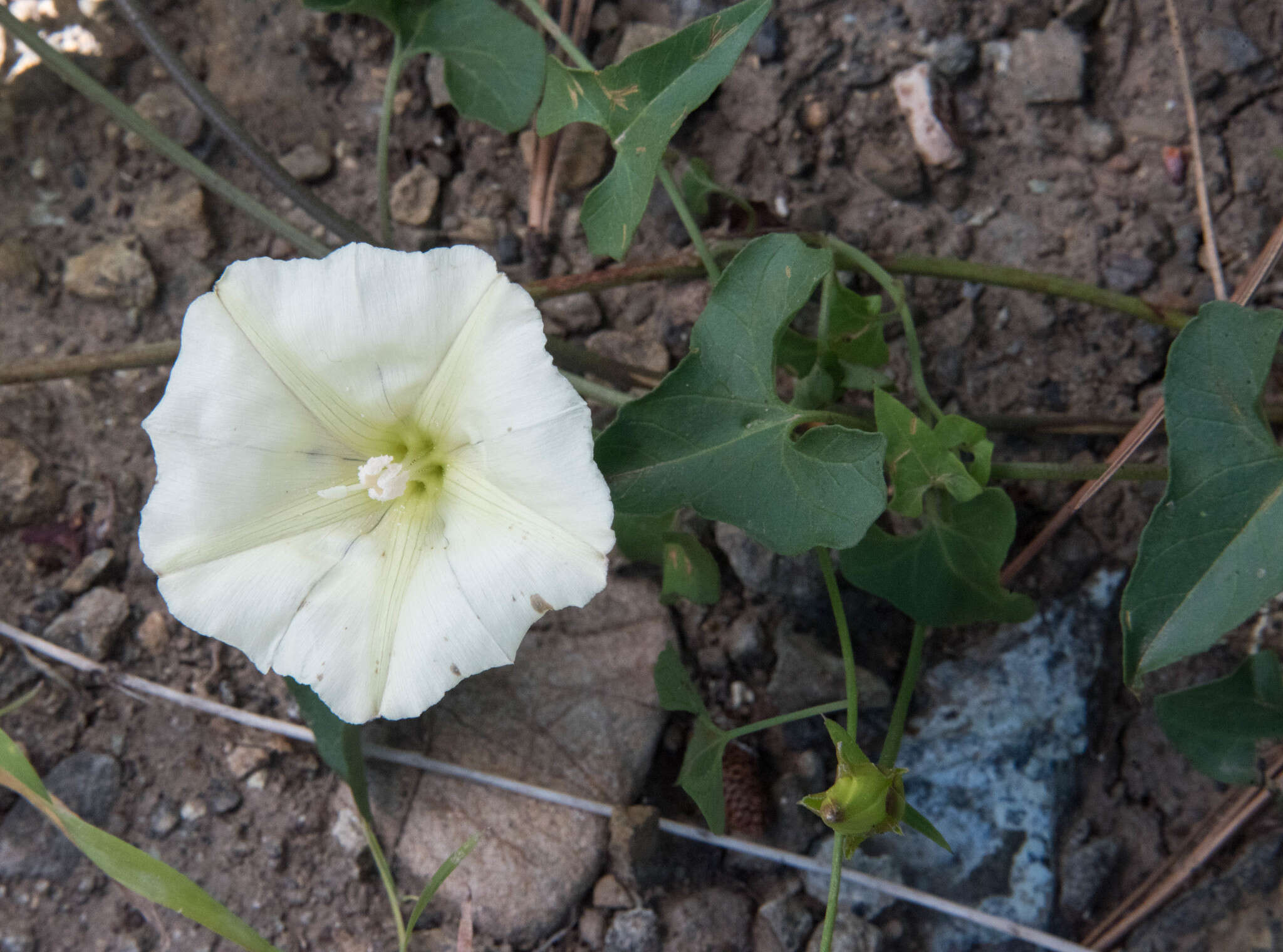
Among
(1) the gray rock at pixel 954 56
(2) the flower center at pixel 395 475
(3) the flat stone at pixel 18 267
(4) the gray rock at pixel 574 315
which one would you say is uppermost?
(3) the flat stone at pixel 18 267

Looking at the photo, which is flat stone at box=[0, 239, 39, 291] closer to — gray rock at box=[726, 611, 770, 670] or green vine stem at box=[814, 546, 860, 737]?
gray rock at box=[726, 611, 770, 670]

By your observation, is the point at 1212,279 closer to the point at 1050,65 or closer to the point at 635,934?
the point at 1050,65

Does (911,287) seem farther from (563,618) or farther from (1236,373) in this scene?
(563,618)

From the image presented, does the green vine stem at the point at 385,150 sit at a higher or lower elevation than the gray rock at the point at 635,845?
higher

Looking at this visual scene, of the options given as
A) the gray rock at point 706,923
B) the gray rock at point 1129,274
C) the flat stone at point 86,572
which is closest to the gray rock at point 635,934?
the gray rock at point 706,923

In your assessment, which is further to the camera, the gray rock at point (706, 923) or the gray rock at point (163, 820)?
the gray rock at point (163, 820)

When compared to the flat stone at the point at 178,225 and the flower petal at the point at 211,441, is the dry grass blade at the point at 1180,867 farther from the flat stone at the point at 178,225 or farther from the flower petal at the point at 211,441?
the flat stone at the point at 178,225

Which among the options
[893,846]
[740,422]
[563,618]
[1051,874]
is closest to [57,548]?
[563,618]

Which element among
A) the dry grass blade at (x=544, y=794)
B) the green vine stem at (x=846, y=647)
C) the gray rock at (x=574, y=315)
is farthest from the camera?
the gray rock at (x=574, y=315)
